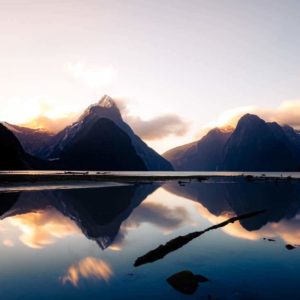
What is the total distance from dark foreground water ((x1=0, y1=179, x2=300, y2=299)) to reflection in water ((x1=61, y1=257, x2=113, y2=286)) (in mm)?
50

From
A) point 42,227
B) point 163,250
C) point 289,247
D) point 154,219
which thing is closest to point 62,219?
point 42,227

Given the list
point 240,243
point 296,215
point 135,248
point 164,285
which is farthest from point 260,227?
point 164,285

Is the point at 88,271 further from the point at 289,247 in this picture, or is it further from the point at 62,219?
the point at 62,219

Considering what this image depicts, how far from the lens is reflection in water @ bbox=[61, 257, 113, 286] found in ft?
58.4

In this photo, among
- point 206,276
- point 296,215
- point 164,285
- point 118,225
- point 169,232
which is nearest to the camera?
point 164,285

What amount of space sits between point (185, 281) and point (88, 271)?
5.69m

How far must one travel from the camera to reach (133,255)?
23.0 metres

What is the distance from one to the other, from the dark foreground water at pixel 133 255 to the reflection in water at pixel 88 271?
5 centimetres

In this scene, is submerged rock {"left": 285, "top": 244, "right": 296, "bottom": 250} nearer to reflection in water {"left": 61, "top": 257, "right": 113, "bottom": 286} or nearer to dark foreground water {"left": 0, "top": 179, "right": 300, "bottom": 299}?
dark foreground water {"left": 0, "top": 179, "right": 300, "bottom": 299}

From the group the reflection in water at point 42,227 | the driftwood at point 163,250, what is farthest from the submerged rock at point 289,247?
the reflection in water at point 42,227

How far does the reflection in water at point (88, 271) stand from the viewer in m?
17.8

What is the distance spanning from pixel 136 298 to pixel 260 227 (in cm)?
2367

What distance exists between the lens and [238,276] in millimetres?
18891

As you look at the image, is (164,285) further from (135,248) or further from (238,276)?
(135,248)
